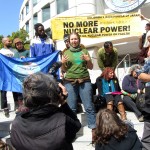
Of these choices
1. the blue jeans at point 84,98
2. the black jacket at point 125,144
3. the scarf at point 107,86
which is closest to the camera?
the black jacket at point 125,144

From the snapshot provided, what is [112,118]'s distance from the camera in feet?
10.3

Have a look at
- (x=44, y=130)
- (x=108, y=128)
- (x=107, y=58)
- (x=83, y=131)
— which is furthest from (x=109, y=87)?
(x=44, y=130)

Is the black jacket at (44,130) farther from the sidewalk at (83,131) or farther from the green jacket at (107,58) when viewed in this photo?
the green jacket at (107,58)

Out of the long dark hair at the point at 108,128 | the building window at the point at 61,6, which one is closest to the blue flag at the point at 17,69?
the long dark hair at the point at 108,128

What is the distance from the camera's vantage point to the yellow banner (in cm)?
1016

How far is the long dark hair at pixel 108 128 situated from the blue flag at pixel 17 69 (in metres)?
4.20

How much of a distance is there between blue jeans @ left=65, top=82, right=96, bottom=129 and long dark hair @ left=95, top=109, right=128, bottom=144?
6.70 feet

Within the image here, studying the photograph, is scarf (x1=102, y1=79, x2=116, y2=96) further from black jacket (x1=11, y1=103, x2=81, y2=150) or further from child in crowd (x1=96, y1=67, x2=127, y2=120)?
black jacket (x1=11, y1=103, x2=81, y2=150)

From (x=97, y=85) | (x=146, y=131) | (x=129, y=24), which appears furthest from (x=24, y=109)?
(x=129, y=24)

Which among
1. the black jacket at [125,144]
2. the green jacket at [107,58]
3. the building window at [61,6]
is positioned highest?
the building window at [61,6]

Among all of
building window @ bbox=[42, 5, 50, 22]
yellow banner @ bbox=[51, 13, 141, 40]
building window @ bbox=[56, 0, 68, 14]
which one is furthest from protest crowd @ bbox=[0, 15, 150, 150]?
building window @ bbox=[42, 5, 50, 22]

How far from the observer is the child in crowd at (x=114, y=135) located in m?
3.04

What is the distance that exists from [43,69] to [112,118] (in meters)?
4.33

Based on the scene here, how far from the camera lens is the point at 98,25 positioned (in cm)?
1118
